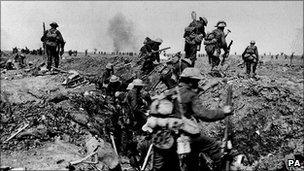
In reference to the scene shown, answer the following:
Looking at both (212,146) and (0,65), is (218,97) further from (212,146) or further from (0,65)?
(0,65)

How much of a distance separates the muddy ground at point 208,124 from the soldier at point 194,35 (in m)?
1.00

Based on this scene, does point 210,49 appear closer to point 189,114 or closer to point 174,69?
point 174,69

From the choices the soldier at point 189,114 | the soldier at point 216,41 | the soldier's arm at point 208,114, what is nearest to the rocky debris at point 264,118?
the soldier at point 216,41

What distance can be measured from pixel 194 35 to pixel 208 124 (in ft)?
12.0

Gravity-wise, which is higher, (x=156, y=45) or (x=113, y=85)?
(x=156, y=45)

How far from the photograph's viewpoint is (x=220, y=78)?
11578mm

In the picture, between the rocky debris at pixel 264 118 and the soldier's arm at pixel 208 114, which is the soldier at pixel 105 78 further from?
the soldier's arm at pixel 208 114

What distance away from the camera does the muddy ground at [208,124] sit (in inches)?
281

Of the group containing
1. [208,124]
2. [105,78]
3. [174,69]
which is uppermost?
[174,69]

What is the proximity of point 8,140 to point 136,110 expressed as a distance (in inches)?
109

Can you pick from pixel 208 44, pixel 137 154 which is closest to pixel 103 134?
pixel 137 154

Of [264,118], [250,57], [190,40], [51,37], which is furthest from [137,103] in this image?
[250,57]

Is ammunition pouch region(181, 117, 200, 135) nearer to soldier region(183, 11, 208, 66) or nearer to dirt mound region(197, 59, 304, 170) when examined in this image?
dirt mound region(197, 59, 304, 170)

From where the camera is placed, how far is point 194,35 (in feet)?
39.6
